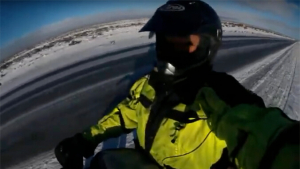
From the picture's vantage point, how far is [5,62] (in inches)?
94.3

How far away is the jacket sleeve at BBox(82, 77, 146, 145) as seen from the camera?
1.76 m

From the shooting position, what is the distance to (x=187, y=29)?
1.51 m

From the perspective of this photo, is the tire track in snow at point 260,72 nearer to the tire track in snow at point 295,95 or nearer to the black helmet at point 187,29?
the tire track in snow at point 295,95

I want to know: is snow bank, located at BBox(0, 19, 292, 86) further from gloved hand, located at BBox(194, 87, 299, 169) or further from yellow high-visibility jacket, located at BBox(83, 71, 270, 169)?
gloved hand, located at BBox(194, 87, 299, 169)

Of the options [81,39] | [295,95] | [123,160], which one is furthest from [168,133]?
[295,95]

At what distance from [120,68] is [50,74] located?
593 millimetres

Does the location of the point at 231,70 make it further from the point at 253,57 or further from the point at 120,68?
the point at 120,68

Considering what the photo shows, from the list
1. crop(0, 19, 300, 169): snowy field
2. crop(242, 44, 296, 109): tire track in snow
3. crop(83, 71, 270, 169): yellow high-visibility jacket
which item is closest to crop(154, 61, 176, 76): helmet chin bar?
crop(83, 71, 270, 169): yellow high-visibility jacket

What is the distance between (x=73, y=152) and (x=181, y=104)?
505mm

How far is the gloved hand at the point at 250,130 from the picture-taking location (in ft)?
2.87

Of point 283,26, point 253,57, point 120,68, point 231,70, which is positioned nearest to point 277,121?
point 283,26

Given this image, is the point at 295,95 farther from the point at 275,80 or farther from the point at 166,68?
the point at 166,68

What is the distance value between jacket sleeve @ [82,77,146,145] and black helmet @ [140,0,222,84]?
0.83 ft

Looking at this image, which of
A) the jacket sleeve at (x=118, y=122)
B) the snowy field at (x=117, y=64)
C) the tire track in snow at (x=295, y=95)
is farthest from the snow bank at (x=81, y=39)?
the jacket sleeve at (x=118, y=122)
